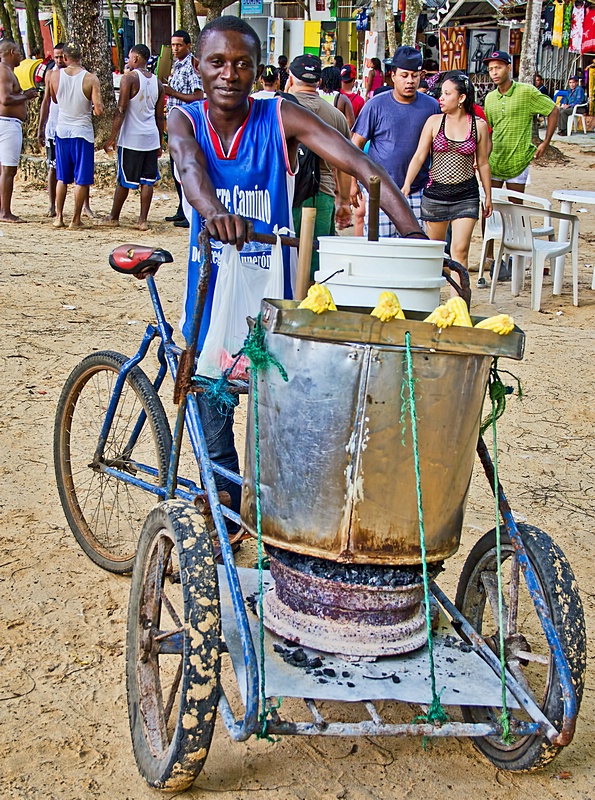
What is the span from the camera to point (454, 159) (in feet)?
22.8

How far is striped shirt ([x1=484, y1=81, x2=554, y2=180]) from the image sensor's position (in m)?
8.38

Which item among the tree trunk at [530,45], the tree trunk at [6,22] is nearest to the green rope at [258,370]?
the tree trunk at [530,45]

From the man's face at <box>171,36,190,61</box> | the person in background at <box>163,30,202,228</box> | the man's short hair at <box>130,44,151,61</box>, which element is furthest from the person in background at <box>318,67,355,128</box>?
the man's short hair at <box>130,44,151,61</box>

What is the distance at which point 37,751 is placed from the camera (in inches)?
95.0

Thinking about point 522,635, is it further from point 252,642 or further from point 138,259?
point 138,259

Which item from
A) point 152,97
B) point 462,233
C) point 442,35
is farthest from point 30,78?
point 442,35

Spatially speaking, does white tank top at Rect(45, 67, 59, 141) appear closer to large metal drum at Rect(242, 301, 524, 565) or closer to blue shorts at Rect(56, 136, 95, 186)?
blue shorts at Rect(56, 136, 95, 186)

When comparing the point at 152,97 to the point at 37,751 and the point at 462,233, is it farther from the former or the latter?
the point at 37,751

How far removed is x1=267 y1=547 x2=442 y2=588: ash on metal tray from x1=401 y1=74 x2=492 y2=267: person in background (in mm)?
5239

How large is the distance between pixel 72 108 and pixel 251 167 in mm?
7788

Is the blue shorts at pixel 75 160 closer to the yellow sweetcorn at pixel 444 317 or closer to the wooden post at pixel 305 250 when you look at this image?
the wooden post at pixel 305 250

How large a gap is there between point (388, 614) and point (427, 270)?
0.89m

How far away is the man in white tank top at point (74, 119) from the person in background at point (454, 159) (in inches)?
175

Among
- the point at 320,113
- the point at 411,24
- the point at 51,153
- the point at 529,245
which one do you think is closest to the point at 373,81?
the point at 411,24
